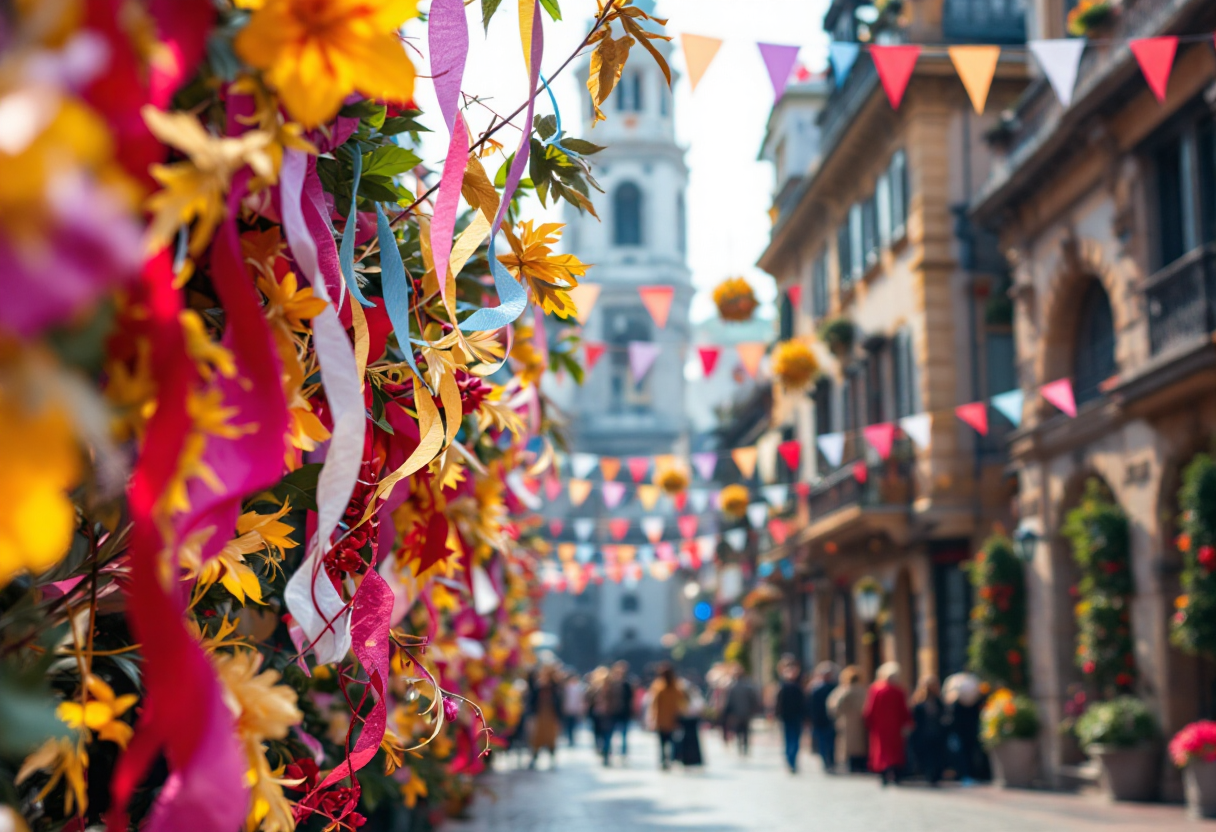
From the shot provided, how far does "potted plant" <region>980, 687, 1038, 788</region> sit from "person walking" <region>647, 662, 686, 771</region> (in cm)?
596

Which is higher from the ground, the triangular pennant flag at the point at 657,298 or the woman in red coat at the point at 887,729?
the triangular pennant flag at the point at 657,298

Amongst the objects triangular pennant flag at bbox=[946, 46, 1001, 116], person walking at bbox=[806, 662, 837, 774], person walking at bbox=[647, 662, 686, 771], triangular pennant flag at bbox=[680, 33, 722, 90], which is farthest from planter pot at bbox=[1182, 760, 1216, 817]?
person walking at bbox=[647, 662, 686, 771]

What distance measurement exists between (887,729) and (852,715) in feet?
8.17

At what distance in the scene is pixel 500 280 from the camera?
2.75 m

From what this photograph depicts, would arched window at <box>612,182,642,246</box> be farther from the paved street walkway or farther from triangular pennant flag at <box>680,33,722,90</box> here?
triangular pennant flag at <box>680,33,722,90</box>

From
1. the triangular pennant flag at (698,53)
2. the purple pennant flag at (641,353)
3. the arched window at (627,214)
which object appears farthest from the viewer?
the arched window at (627,214)

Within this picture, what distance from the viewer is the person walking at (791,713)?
22.7 metres

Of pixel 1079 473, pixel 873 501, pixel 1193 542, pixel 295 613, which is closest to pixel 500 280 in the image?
pixel 295 613

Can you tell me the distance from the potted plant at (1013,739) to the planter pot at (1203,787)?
16.5ft

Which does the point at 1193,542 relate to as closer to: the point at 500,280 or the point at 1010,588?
the point at 1010,588

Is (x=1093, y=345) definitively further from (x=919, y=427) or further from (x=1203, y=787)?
(x=1203, y=787)

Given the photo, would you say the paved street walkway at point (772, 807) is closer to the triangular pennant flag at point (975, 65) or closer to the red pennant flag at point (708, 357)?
the triangular pennant flag at point (975, 65)

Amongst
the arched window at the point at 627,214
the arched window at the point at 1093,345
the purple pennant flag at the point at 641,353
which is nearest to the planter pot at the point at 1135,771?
the arched window at the point at 1093,345

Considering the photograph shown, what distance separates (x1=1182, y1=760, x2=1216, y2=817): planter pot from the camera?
13.9 meters
